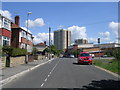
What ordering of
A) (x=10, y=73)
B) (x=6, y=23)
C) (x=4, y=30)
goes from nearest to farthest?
(x=10, y=73) → (x=4, y=30) → (x=6, y=23)

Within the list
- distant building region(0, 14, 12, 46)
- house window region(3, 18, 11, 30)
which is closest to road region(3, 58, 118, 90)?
distant building region(0, 14, 12, 46)

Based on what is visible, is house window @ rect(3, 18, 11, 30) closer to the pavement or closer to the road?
the pavement

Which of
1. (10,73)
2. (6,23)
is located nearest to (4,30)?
(6,23)

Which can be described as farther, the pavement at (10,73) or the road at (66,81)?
the pavement at (10,73)

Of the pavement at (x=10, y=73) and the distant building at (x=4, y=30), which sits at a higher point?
the distant building at (x=4, y=30)

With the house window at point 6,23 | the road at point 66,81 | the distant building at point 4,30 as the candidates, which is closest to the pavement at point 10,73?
the road at point 66,81

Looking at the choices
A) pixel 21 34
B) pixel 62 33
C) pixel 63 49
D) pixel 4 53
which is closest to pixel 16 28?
pixel 21 34

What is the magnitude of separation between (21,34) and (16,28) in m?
2.09

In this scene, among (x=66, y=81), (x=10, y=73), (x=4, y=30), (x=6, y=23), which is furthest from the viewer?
(x=6, y=23)

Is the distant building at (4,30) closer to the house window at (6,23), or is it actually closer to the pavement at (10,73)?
the house window at (6,23)

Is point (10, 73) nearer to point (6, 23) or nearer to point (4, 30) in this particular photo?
point (4, 30)

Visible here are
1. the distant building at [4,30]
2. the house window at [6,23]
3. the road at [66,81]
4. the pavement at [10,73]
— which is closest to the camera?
the road at [66,81]

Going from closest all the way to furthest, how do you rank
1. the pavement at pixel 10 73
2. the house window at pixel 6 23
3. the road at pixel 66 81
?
the road at pixel 66 81, the pavement at pixel 10 73, the house window at pixel 6 23

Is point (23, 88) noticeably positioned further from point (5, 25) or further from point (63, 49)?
point (63, 49)
